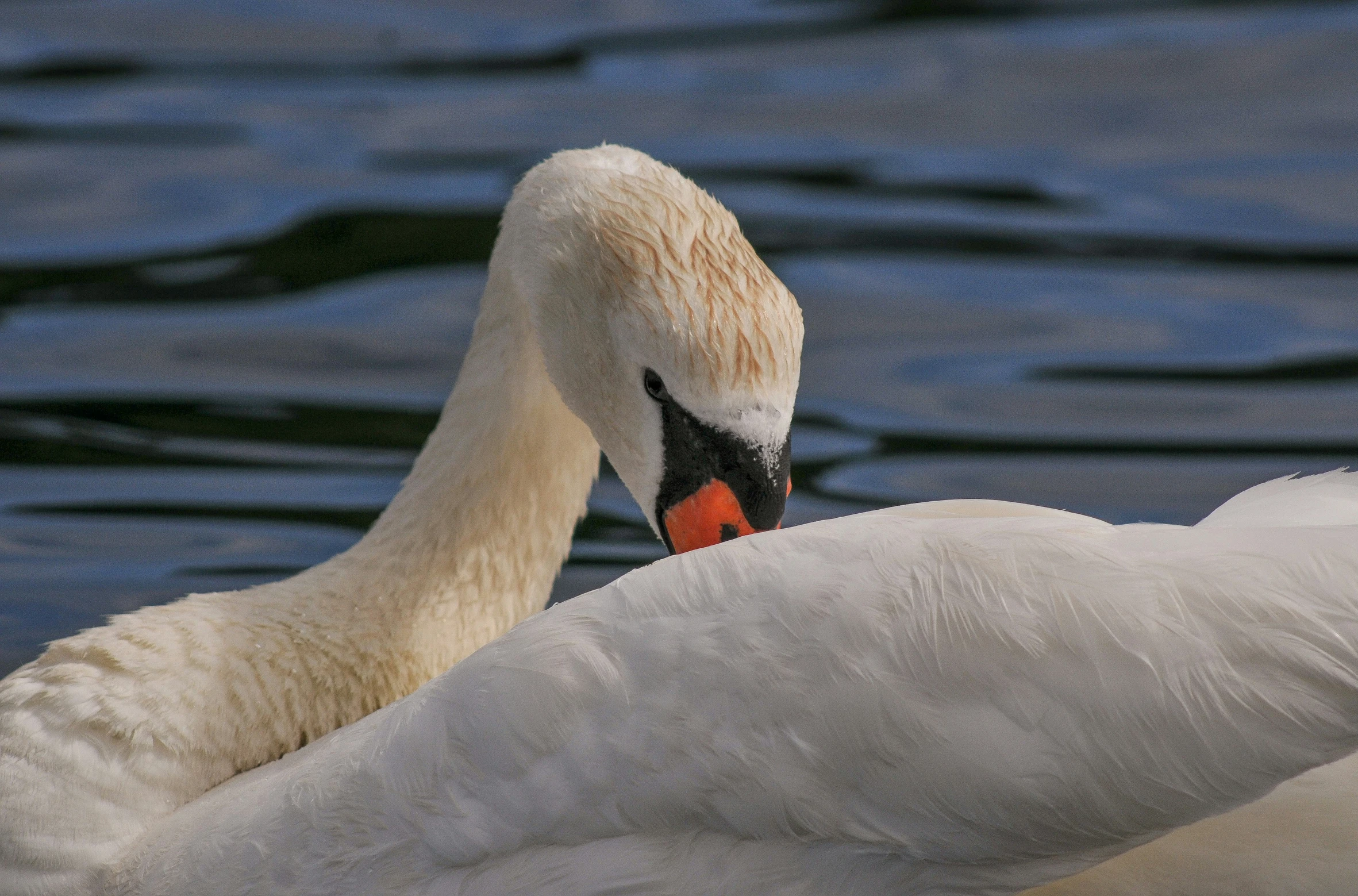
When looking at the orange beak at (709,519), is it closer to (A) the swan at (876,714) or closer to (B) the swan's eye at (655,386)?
(B) the swan's eye at (655,386)

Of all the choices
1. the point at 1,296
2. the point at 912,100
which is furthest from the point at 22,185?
the point at 912,100

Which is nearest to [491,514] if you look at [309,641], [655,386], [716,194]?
[309,641]

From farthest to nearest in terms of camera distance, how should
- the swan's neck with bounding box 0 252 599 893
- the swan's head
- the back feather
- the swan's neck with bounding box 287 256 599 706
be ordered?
the swan's neck with bounding box 287 256 599 706 < the swan's neck with bounding box 0 252 599 893 < the swan's head < the back feather

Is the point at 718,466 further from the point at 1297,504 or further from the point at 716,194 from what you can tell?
the point at 716,194

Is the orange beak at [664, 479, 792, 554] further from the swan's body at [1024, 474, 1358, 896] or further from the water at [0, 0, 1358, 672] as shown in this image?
the water at [0, 0, 1358, 672]

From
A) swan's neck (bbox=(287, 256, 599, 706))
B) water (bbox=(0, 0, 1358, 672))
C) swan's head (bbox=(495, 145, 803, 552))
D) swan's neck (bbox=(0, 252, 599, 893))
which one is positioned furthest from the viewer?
water (bbox=(0, 0, 1358, 672))

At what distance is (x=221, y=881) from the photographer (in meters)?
3.47

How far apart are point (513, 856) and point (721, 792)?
1.29ft

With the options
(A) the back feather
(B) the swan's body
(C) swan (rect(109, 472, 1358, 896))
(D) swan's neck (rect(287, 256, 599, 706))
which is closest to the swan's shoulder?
(C) swan (rect(109, 472, 1358, 896))

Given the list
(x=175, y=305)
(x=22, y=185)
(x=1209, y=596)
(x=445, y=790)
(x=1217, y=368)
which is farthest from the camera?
(x=22, y=185)

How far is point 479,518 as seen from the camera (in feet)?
14.4

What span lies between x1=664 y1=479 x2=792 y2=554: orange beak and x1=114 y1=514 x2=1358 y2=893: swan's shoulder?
57 centimetres

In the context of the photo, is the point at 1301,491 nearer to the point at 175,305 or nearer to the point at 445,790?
the point at 445,790

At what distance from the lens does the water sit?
6668 mm
